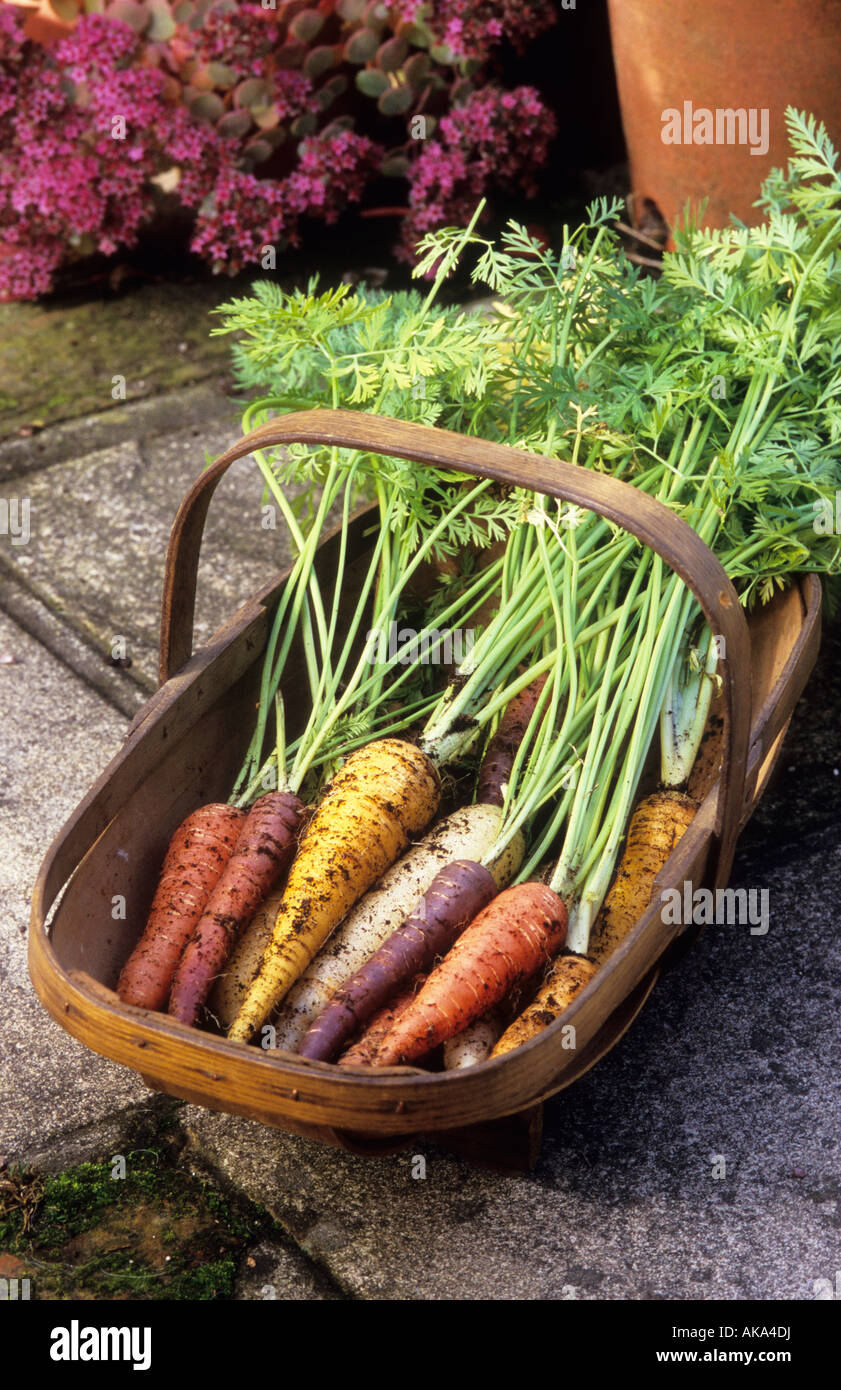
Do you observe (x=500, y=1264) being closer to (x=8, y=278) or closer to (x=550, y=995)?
(x=550, y=995)

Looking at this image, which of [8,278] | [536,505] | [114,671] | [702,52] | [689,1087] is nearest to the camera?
[689,1087]

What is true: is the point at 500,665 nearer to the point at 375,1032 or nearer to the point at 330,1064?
the point at 375,1032

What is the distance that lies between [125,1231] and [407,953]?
1.79 ft

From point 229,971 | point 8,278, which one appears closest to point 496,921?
point 229,971

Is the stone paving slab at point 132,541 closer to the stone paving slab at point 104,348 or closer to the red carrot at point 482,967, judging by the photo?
the stone paving slab at point 104,348

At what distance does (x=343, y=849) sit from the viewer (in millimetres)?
1912

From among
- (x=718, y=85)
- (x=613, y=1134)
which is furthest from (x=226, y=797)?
(x=718, y=85)

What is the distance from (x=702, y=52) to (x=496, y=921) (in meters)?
2.75

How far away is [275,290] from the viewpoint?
2.43m

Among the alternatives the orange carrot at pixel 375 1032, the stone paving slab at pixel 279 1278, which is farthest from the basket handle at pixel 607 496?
the stone paving slab at pixel 279 1278

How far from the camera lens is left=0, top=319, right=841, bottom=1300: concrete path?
1727mm

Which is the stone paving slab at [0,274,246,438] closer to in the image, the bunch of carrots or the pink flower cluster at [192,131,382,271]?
the pink flower cluster at [192,131,382,271]

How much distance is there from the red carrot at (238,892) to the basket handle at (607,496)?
525mm

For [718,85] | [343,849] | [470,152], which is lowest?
[343,849]
